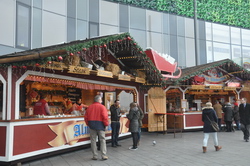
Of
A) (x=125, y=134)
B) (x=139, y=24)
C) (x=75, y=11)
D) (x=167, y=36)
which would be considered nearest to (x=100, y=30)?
(x=75, y=11)

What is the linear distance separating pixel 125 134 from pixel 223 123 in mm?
7370

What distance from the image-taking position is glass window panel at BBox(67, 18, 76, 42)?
1858 cm

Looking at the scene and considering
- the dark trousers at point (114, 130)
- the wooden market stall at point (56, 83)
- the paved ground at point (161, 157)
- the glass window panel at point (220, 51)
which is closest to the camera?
the wooden market stall at point (56, 83)

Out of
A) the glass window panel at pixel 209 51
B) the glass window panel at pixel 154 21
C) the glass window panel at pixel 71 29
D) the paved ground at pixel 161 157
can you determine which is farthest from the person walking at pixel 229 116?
the glass window panel at pixel 209 51

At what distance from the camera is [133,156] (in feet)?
25.0

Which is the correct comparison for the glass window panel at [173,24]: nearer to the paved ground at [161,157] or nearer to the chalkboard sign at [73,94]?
the chalkboard sign at [73,94]

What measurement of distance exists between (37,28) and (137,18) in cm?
975

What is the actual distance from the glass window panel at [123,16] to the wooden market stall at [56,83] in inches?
437

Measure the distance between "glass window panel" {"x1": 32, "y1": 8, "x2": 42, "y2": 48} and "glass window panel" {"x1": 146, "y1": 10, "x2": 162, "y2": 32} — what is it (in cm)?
1047

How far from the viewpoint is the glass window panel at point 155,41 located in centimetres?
2331

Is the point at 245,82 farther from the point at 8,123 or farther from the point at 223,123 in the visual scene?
the point at 8,123

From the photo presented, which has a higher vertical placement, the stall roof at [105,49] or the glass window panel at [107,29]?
the glass window panel at [107,29]

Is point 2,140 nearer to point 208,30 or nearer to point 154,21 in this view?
point 154,21

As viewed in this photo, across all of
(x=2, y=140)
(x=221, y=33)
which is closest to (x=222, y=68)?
(x=2, y=140)
